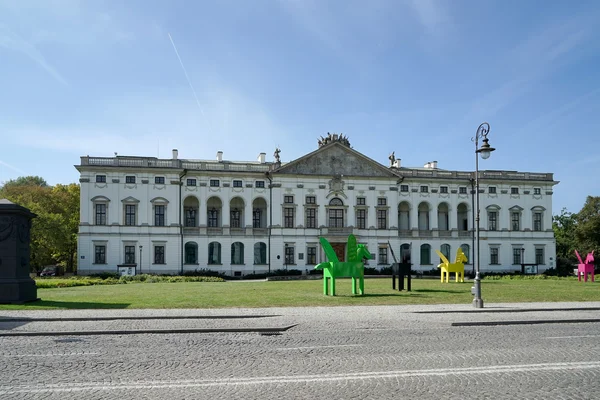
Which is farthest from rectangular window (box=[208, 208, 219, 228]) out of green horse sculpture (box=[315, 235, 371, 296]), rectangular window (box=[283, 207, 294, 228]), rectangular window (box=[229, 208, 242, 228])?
green horse sculpture (box=[315, 235, 371, 296])

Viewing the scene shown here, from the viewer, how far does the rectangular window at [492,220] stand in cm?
6900

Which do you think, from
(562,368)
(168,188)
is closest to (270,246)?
(168,188)

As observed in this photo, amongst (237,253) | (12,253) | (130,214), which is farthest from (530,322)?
(130,214)

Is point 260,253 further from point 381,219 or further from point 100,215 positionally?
point 100,215

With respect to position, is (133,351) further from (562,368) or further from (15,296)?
(15,296)

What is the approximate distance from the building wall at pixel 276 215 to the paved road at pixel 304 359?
43.0m

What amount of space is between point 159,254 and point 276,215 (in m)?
13.9

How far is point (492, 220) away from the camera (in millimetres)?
69125

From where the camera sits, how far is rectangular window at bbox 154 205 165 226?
60969 mm

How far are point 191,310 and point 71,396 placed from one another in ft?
40.5

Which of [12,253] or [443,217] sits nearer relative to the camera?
[12,253]

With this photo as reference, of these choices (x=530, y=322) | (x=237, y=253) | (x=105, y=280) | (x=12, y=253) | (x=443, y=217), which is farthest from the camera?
(x=443, y=217)

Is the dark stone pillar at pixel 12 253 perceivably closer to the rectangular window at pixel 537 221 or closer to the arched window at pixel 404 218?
the arched window at pixel 404 218

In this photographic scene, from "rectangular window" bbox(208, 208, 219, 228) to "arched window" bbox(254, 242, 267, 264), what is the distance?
5.73m
